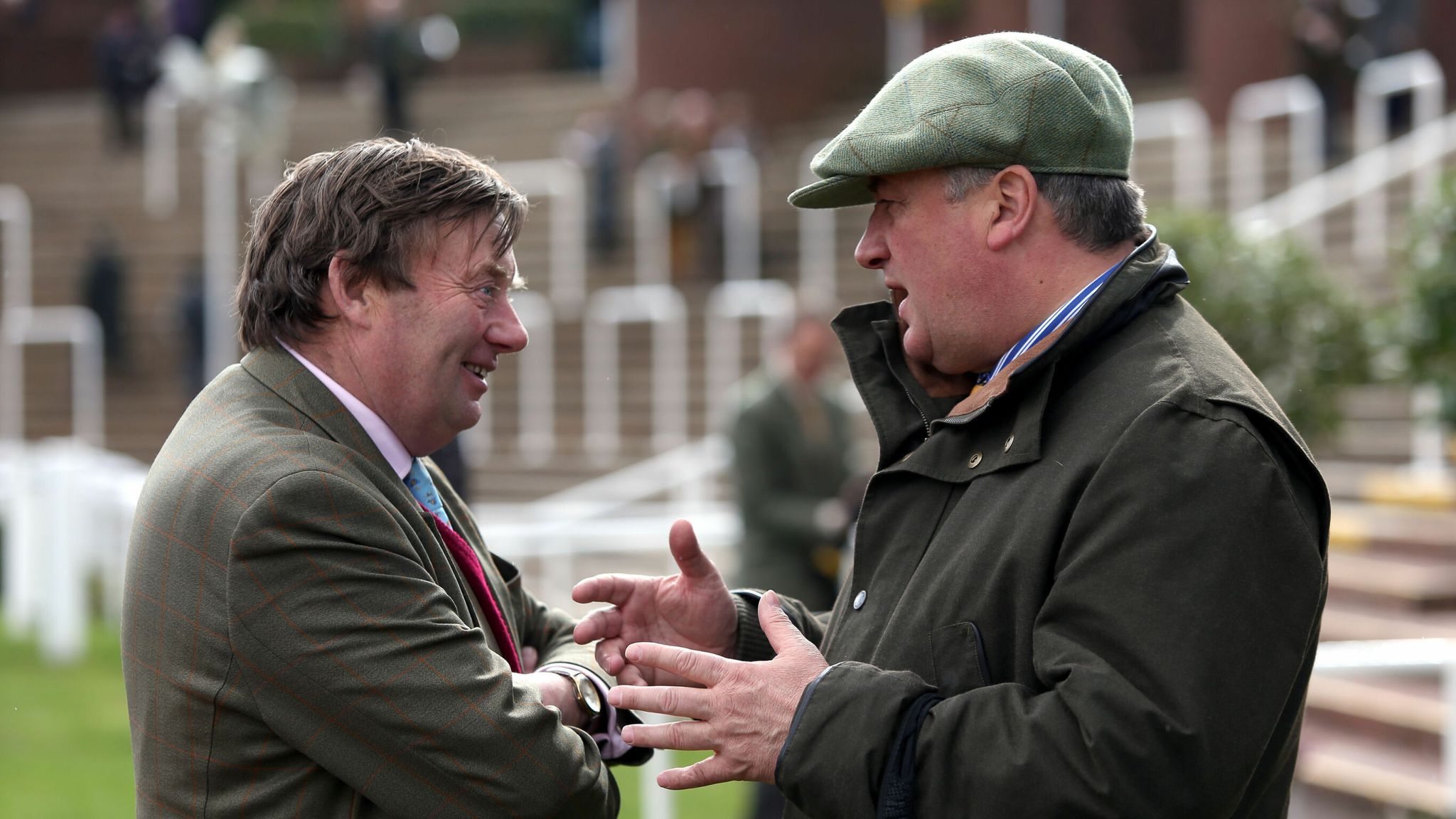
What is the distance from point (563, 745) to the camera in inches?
92.7

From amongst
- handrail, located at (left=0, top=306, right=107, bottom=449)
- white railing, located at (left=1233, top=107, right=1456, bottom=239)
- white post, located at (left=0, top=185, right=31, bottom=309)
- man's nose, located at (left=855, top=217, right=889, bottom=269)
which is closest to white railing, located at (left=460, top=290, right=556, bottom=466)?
handrail, located at (left=0, top=306, right=107, bottom=449)

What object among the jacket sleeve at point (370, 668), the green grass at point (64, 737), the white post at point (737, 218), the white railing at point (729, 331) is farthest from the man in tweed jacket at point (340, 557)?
the white post at point (737, 218)

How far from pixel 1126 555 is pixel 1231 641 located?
169 millimetres

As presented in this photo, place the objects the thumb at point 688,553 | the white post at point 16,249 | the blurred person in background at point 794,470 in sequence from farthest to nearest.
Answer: the white post at point 16,249 < the blurred person in background at point 794,470 < the thumb at point 688,553

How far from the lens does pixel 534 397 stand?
15.4 metres

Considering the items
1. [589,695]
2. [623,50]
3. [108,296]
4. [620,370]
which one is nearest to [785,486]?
[589,695]

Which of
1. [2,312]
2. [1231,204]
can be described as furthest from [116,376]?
[1231,204]

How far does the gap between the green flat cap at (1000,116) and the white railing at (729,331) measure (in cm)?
1143

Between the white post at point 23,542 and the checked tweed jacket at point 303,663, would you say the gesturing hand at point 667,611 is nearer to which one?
the checked tweed jacket at point 303,663

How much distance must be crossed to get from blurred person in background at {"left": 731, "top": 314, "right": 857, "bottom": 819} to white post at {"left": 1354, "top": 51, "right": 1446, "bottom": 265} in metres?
5.13

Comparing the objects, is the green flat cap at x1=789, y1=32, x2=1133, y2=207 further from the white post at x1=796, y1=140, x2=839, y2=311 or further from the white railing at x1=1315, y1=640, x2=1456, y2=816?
the white post at x1=796, y1=140, x2=839, y2=311

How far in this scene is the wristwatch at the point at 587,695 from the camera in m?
2.63

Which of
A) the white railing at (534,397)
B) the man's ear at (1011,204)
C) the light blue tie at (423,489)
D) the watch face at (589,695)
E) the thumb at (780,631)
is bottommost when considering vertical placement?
the white railing at (534,397)

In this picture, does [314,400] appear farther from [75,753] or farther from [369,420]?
[75,753]
